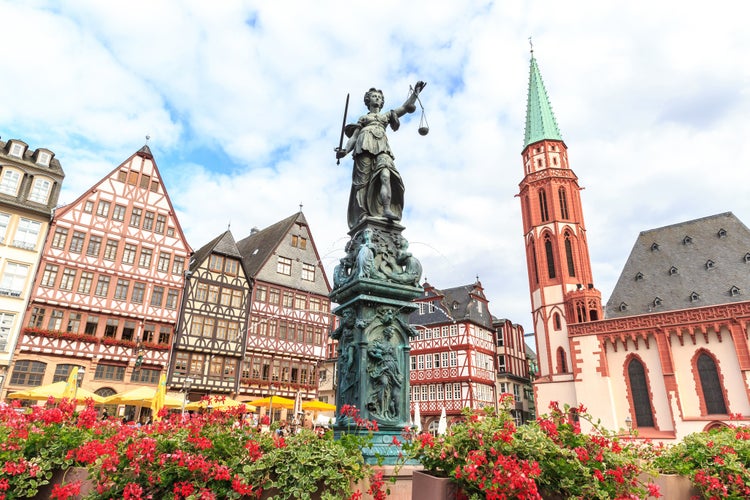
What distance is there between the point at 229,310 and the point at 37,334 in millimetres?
9435

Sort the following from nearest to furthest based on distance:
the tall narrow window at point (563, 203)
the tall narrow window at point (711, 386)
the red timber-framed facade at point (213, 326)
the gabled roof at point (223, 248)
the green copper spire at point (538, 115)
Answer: the red timber-framed facade at point (213, 326), the gabled roof at point (223, 248), the tall narrow window at point (711, 386), the tall narrow window at point (563, 203), the green copper spire at point (538, 115)

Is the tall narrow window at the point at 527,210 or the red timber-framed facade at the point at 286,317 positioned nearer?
the red timber-framed facade at the point at 286,317

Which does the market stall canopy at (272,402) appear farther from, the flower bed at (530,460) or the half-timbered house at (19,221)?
the flower bed at (530,460)

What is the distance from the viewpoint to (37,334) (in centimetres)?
2202

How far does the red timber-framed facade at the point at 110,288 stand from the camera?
2252 cm

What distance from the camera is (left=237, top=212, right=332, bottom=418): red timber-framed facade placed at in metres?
28.8

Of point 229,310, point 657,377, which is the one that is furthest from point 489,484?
point 657,377

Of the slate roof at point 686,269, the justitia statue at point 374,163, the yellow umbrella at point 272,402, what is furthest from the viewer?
the slate roof at point 686,269

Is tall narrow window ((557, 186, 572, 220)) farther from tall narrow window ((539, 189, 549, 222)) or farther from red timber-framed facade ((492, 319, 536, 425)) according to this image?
red timber-framed facade ((492, 319, 536, 425))

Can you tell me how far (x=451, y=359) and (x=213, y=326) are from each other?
61.6ft

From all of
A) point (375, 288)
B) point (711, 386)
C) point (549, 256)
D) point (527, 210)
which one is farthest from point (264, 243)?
point (711, 386)

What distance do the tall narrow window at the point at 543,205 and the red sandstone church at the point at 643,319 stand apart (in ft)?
0.33

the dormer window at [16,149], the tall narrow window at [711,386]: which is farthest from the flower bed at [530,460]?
the tall narrow window at [711,386]

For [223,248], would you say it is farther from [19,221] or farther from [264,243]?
[19,221]
